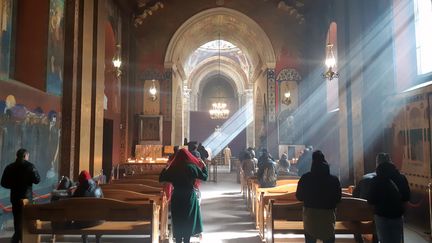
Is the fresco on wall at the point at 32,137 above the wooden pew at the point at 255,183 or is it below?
above

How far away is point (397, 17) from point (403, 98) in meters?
2.07

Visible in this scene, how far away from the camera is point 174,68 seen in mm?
15992

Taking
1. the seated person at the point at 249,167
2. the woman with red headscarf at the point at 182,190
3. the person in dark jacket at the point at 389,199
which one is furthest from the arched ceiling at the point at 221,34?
the person in dark jacket at the point at 389,199

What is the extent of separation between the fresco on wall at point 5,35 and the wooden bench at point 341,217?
19.2ft

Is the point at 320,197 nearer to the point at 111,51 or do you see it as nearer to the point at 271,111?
the point at 111,51

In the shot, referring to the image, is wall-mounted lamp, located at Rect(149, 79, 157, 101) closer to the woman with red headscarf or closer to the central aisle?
the central aisle

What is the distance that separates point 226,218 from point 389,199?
467 cm

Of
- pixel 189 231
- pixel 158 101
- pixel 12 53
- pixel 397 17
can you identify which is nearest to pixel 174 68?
pixel 158 101

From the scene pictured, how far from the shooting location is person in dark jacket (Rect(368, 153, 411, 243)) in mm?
3898

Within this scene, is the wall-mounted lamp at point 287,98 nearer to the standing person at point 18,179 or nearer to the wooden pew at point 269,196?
the wooden pew at point 269,196

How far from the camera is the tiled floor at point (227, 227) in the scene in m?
5.98

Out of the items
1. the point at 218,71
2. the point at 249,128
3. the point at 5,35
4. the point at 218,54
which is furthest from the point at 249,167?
the point at 218,71

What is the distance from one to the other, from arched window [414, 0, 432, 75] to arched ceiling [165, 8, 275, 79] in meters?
7.82

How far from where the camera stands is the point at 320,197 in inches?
150
